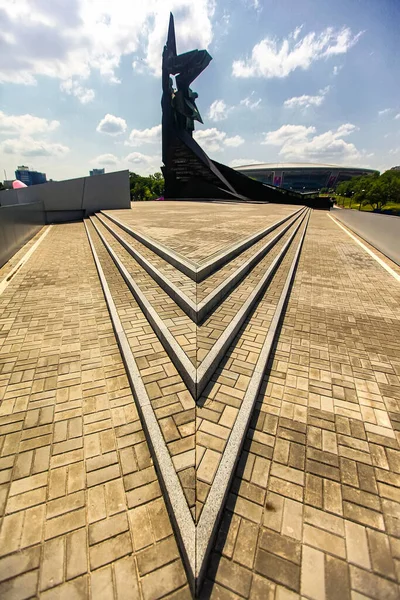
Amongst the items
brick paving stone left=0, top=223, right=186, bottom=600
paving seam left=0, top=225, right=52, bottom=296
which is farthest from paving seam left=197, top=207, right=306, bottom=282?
paving seam left=0, top=225, right=52, bottom=296

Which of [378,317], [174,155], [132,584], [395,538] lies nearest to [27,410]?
[132,584]

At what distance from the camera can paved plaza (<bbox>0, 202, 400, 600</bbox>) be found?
167cm

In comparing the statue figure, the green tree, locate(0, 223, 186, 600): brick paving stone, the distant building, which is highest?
the distant building

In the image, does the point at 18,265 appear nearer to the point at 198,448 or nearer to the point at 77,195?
the point at 198,448

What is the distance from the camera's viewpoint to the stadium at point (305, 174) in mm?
100875

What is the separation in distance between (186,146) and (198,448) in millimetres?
30905

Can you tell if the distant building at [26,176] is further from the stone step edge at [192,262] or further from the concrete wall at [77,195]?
the stone step edge at [192,262]

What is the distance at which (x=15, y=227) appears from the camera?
9.82m

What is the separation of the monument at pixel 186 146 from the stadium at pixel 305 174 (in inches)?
3231

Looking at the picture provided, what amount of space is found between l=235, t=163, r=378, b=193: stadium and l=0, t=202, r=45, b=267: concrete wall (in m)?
105

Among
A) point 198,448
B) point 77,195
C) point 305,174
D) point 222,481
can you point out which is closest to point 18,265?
point 198,448

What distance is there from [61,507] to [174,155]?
31911 millimetres

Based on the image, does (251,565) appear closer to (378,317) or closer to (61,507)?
(61,507)

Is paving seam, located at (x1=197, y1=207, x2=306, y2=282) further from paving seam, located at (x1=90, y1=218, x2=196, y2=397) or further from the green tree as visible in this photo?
the green tree
